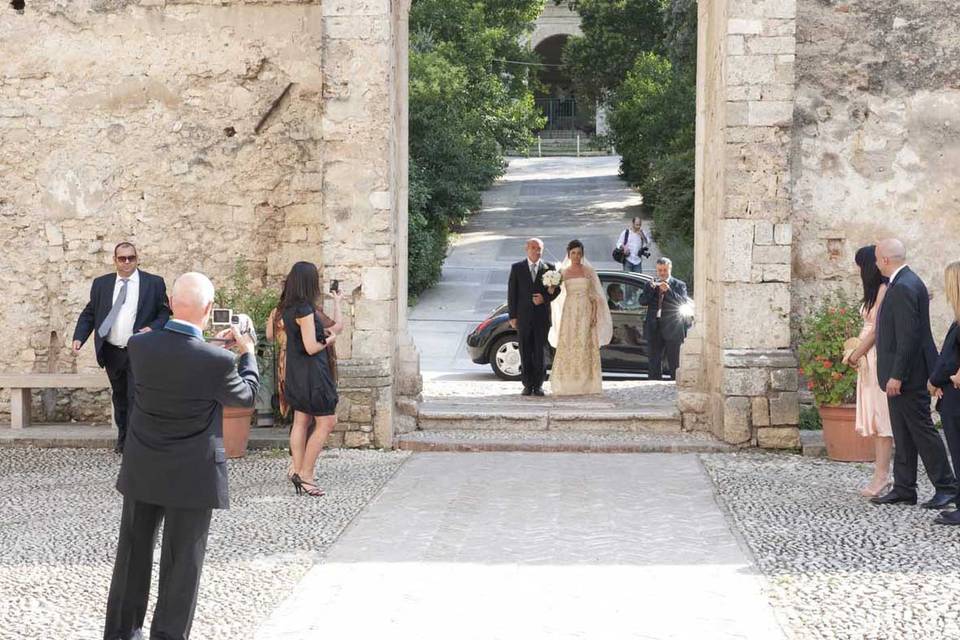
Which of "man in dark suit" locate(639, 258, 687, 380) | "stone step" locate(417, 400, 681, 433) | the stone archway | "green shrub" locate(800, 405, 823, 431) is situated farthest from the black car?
the stone archway

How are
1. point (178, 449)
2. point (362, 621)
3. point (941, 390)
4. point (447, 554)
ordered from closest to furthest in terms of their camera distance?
1. point (178, 449)
2. point (362, 621)
3. point (447, 554)
4. point (941, 390)

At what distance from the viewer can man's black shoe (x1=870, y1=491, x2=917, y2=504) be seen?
8039 mm

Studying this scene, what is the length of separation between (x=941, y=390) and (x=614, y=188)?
32.0m

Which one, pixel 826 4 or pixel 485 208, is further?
pixel 485 208

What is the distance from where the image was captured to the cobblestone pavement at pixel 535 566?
5.60 meters

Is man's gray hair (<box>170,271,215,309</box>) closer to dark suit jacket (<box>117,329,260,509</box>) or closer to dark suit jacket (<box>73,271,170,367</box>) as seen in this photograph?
dark suit jacket (<box>117,329,260,509</box>)

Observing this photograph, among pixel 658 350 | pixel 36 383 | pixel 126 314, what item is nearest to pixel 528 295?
pixel 658 350

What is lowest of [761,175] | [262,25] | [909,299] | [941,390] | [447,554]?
[447,554]

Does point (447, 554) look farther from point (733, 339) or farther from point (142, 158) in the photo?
point (142, 158)

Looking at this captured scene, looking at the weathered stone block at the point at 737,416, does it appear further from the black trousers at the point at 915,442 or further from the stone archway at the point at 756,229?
the black trousers at the point at 915,442

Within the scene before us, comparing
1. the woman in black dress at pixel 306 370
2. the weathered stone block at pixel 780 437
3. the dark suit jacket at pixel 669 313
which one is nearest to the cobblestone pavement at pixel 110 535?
the woman in black dress at pixel 306 370

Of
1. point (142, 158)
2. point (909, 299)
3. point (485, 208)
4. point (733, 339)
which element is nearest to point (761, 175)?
point (733, 339)

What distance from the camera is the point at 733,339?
10.1 metres

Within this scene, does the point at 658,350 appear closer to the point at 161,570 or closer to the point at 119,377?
the point at 119,377
